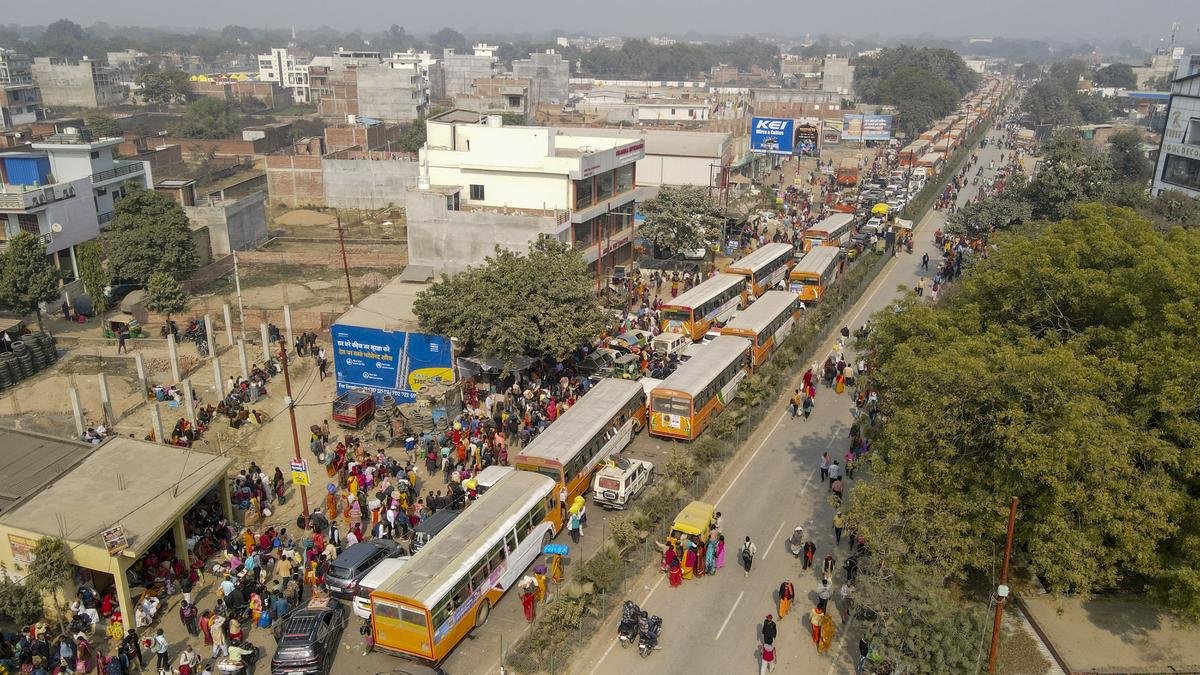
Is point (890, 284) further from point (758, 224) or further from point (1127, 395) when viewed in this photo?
point (1127, 395)

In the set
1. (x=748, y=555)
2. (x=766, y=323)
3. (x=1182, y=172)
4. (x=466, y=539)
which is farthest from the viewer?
(x=1182, y=172)

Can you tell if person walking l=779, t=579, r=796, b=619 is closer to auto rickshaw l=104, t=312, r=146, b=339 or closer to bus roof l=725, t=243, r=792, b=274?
bus roof l=725, t=243, r=792, b=274

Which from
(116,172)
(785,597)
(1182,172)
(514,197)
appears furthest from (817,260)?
(116,172)

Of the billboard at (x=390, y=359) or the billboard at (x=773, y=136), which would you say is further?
the billboard at (x=773, y=136)

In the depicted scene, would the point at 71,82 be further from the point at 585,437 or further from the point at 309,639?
the point at 309,639

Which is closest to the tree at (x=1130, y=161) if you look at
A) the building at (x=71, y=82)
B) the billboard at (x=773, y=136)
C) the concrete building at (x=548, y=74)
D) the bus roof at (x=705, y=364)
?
the billboard at (x=773, y=136)

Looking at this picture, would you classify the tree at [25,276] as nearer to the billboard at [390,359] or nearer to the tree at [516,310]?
the billboard at [390,359]

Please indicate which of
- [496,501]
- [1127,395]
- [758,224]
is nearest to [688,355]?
[496,501]
